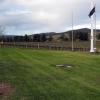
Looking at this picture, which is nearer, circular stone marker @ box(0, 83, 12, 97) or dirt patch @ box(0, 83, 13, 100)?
dirt patch @ box(0, 83, 13, 100)

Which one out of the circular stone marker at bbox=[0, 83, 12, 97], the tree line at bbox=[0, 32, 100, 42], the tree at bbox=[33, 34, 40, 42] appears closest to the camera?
the circular stone marker at bbox=[0, 83, 12, 97]

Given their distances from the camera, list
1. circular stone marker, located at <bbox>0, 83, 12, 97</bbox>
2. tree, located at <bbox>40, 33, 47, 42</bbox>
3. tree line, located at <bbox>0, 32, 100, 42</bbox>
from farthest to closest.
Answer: tree line, located at <bbox>0, 32, 100, 42</bbox> → tree, located at <bbox>40, 33, 47, 42</bbox> → circular stone marker, located at <bbox>0, 83, 12, 97</bbox>

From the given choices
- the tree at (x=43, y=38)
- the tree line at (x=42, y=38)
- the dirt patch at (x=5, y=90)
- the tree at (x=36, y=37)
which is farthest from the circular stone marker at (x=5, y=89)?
the tree at (x=36, y=37)

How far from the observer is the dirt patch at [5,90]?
1451 cm

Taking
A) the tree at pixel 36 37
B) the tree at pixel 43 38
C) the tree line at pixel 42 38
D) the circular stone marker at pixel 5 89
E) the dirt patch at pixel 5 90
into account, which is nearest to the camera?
the dirt patch at pixel 5 90

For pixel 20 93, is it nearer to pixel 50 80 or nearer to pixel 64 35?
pixel 50 80

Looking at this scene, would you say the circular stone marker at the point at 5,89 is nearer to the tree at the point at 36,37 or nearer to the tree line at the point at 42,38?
the tree line at the point at 42,38

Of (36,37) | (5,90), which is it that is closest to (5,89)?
(5,90)

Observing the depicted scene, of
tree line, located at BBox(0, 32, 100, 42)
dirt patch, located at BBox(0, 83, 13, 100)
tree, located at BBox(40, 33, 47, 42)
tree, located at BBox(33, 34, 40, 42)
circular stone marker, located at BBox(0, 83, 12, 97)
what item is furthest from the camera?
tree, located at BBox(33, 34, 40, 42)

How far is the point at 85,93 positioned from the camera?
15.1 m

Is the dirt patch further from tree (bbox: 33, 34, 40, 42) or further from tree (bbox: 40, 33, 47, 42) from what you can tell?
tree (bbox: 33, 34, 40, 42)

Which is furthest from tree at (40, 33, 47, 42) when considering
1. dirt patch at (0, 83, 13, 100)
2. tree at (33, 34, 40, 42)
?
dirt patch at (0, 83, 13, 100)

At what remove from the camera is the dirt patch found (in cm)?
1451

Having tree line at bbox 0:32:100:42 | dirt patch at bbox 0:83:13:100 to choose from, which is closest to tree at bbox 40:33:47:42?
tree line at bbox 0:32:100:42
